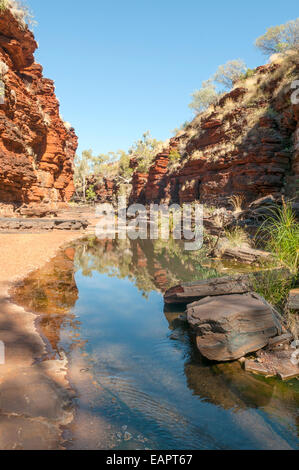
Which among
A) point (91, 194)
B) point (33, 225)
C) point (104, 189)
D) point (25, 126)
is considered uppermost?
point (25, 126)

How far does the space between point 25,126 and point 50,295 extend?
2018 centimetres

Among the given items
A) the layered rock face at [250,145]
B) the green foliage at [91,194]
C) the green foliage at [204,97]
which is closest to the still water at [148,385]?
the layered rock face at [250,145]

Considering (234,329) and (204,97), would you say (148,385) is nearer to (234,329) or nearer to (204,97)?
(234,329)

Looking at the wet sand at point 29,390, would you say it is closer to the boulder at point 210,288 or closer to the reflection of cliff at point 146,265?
the boulder at point 210,288

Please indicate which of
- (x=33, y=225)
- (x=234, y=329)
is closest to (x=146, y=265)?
(x=234, y=329)

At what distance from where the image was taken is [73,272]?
7.55 meters

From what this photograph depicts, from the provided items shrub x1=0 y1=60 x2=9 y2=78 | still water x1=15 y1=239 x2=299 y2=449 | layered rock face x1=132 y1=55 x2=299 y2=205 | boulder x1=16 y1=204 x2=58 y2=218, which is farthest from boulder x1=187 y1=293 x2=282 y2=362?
shrub x1=0 y1=60 x2=9 y2=78

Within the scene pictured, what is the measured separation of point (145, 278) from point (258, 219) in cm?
559

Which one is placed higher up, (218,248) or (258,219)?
(258,219)

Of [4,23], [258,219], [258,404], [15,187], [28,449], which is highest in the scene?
[4,23]

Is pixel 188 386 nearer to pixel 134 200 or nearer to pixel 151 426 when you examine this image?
pixel 151 426

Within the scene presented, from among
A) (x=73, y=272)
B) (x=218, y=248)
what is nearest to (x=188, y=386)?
(x=73, y=272)

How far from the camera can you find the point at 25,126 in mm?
21422
